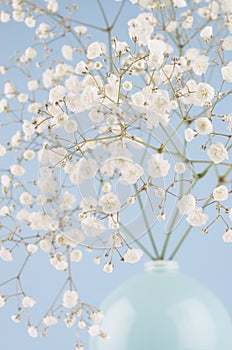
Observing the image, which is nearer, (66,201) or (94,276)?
(66,201)

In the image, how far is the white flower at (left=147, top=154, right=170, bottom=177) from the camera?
2.74 ft

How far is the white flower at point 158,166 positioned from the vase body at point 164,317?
164 mm

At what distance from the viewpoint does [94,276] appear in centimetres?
150

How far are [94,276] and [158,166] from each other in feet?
2.35

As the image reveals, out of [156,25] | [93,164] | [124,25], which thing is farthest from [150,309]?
[124,25]

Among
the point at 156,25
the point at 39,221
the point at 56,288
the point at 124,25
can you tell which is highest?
the point at 124,25

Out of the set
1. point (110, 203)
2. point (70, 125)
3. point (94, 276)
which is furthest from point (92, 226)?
point (94, 276)

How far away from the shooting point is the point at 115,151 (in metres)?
0.85

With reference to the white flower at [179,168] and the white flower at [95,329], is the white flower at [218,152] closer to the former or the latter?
the white flower at [179,168]

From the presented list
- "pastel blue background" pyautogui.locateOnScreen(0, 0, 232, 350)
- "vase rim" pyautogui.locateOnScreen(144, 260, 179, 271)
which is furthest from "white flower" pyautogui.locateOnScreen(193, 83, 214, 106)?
"pastel blue background" pyautogui.locateOnScreen(0, 0, 232, 350)

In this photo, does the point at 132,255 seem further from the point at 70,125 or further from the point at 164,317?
the point at 70,125

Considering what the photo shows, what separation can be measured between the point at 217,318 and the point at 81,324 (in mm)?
204

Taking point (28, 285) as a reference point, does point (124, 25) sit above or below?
above

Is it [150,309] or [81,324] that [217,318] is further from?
[81,324]
